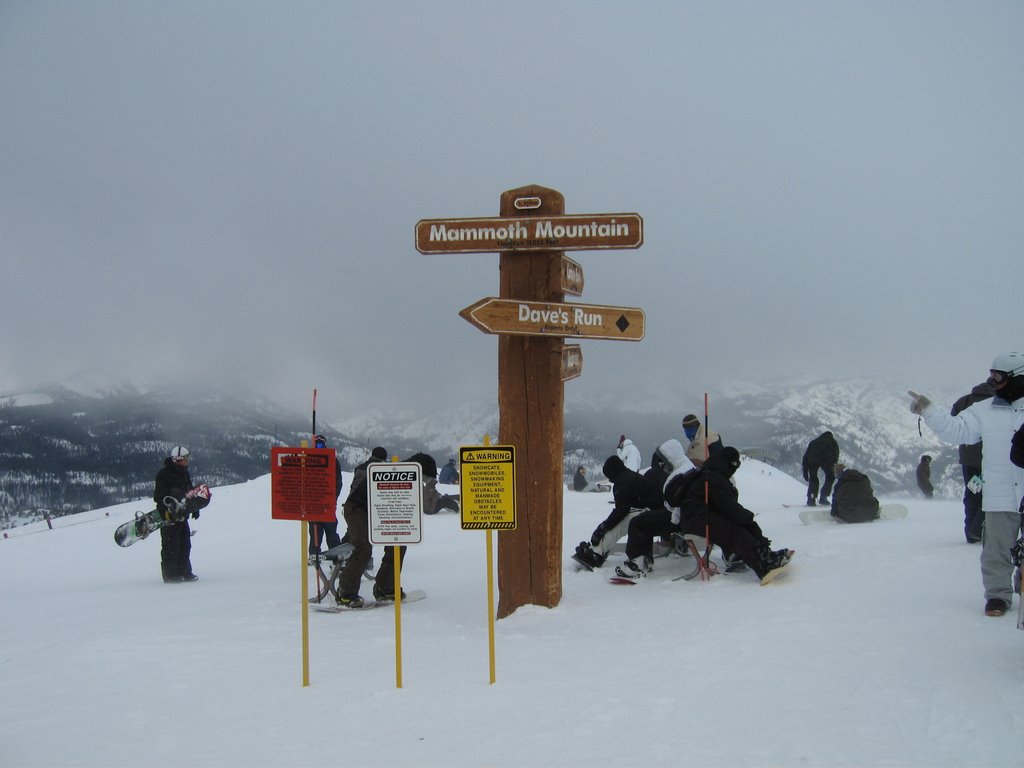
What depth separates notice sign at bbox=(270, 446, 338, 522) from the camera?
6.32 m

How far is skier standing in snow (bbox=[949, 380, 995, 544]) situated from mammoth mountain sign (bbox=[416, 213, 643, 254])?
14.6 ft

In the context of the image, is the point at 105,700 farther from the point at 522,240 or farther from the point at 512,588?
the point at 522,240

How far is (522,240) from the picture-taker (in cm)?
861

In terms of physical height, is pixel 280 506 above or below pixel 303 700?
above

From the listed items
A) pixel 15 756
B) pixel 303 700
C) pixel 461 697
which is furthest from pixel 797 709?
pixel 15 756

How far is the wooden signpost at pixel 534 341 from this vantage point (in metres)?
8.60

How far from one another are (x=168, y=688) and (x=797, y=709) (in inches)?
163

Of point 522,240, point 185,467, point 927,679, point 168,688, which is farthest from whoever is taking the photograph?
point 185,467

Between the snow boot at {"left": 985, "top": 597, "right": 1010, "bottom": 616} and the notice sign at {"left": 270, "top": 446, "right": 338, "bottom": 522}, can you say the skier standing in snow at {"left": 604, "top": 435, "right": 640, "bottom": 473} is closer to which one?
the snow boot at {"left": 985, "top": 597, "right": 1010, "bottom": 616}

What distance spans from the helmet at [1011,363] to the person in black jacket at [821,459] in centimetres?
1185

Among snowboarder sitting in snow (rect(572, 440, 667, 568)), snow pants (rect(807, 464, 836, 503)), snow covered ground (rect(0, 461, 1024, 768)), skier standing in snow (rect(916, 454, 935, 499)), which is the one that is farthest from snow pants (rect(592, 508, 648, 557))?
skier standing in snow (rect(916, 454, 935, 499))

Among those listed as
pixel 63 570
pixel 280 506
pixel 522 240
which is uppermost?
pixel 522 240

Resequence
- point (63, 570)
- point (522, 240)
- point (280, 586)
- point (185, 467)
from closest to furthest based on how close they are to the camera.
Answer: point (522, 240) → point (280, 586) → point (185, 467) → point (63, 570)

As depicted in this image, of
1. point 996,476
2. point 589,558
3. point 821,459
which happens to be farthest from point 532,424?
point 821,459
